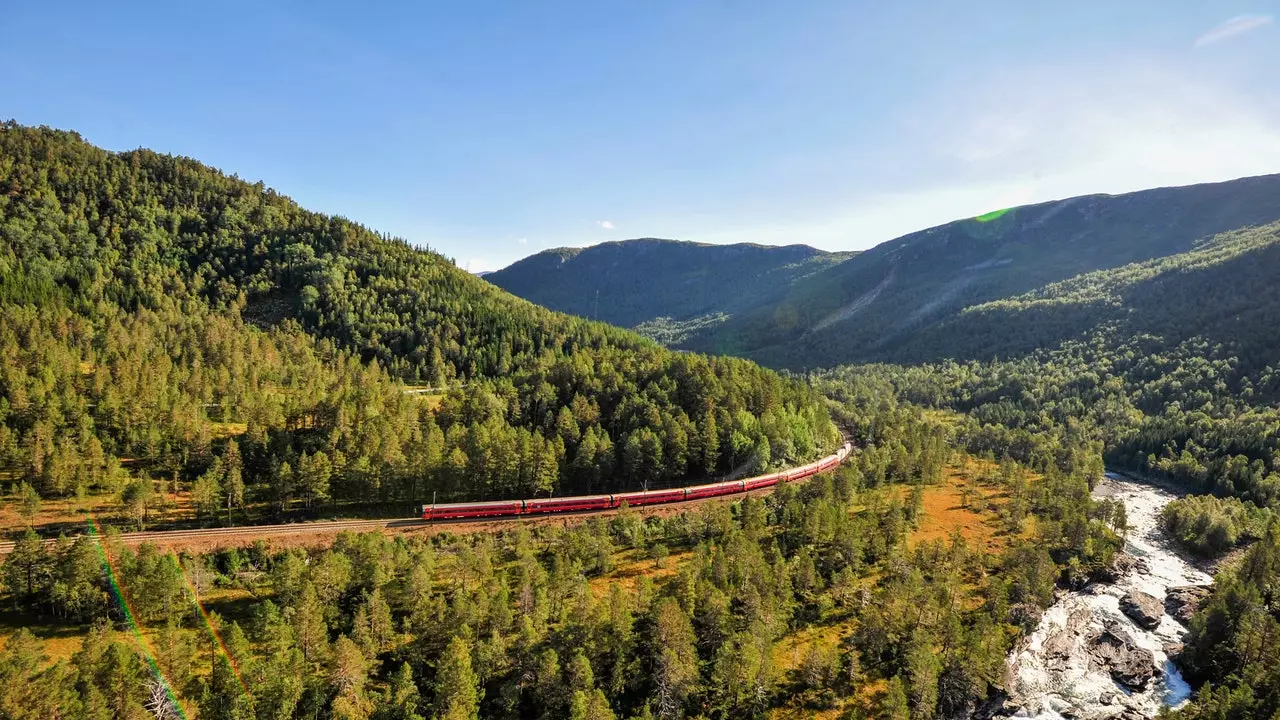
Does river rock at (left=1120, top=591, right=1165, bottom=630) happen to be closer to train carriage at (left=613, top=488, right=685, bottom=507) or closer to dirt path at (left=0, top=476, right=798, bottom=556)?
dirt path at (left=0, top=476, right=798, bottom=556)

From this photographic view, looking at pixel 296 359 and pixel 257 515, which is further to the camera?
pixel 296 359

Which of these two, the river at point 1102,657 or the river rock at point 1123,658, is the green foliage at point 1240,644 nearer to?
the river at point 1102,657

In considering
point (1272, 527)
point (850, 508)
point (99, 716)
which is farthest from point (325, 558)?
point (1272, 527)

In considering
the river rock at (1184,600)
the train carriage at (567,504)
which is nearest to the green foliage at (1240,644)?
the river rock at (1184,600)

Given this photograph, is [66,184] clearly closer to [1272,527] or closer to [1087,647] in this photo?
[1087,647]

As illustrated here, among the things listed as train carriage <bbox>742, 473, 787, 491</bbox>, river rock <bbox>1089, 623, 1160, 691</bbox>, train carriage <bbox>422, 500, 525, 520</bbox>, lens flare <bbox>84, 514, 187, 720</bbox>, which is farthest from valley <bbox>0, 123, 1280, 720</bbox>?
train carriage <bbox>422, 500, 525, 520</bbox>

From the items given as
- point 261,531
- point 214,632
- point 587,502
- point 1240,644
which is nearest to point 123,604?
point 214,632

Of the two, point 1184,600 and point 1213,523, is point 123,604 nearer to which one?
point 1184,600
